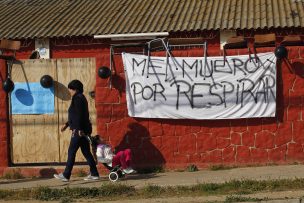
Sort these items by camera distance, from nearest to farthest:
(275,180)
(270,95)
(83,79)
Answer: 1. (275,180)
2. (270,95)
3. (83,79)

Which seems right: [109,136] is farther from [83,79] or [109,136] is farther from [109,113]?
[83,79]

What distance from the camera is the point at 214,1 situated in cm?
1714

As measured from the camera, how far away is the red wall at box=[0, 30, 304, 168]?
9172 mm

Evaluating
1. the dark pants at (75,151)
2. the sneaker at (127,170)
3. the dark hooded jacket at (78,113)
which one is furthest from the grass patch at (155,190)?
the dark hooded jacket at (78,113)

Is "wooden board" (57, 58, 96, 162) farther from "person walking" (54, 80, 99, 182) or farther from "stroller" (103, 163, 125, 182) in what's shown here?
"stroller" (103, 163, 125, 182)

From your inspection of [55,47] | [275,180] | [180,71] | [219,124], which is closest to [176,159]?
[219,124]

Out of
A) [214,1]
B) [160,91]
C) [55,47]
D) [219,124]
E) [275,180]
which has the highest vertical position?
[214,1]

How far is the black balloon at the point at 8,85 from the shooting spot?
9633 millimetres

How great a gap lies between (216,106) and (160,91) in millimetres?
1021

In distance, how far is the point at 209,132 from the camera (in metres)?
9.38

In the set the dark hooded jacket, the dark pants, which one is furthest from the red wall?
the dark hooded jacket

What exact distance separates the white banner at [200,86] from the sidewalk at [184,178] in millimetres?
983

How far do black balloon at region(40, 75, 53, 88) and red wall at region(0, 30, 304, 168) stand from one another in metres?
0.86

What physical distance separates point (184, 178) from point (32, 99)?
3.29 metres
